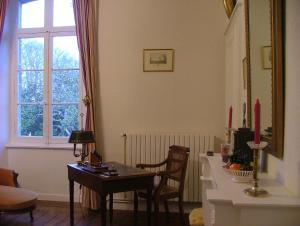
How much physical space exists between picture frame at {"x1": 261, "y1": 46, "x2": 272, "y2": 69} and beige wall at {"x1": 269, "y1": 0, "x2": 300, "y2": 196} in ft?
0.84

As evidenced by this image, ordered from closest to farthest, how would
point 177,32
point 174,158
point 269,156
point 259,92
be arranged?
point 269,156 → point 259,92 → point 174,158 → point 177,32

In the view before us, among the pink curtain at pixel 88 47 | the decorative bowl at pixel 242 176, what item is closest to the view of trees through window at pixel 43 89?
the pink curtain at pixel 88 47

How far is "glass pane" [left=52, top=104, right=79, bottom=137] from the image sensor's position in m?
4.65

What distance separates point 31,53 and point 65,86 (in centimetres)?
73

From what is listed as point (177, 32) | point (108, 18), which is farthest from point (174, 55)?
point (108, 18)

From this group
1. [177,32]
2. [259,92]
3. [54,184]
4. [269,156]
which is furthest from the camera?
[54,184]

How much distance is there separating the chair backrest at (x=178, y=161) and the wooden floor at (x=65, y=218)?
543 millimetres

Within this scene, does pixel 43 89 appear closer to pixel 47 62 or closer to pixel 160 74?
pixel 47 62

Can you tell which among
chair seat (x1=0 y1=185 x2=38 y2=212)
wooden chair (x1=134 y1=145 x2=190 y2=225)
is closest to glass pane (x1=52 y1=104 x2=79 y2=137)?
chair seat (x1=0 y1=185 x2=38 y2=212)

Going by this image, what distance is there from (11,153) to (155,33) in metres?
2.68

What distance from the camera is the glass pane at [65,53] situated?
463 cm

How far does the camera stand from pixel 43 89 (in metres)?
4.72

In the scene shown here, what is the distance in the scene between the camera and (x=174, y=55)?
165 inches

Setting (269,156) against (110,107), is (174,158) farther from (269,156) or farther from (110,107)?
(269,156)
